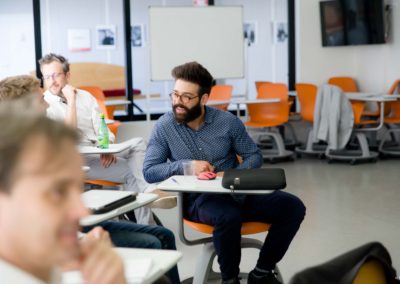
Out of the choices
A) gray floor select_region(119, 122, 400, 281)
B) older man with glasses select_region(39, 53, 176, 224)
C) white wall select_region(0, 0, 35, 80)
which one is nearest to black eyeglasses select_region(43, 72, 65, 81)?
older man with glasses select_region(39, 53, 176, 224)

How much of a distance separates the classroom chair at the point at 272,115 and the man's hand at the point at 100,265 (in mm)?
6977

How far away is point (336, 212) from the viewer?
18.0ft

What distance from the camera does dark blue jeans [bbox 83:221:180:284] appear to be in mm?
2809

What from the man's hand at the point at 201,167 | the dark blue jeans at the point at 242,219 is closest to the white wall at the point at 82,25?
the man's hand at the point at 201,167

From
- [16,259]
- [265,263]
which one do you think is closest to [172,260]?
[16,259]

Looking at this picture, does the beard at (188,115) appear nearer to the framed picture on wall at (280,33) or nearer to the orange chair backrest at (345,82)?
the orange chair backrest at (345,82)

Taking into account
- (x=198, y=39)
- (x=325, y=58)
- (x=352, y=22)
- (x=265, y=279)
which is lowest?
(x=265, y=279)

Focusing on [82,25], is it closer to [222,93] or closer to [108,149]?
[222,93]

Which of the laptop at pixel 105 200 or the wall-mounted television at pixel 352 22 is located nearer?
the laptop at pixel 105 200

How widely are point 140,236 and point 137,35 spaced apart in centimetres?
679

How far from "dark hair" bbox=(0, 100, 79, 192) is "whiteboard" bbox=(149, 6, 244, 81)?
23.7 feet

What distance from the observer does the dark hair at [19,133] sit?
0.87 m

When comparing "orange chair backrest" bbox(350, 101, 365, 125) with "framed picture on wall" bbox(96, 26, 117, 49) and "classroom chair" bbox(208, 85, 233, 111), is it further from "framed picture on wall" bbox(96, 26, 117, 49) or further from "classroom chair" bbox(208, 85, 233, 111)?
"framed picture on wall" bbox(96, 26, 117, 49)

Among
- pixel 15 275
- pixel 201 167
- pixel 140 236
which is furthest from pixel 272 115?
pixel 15 275
